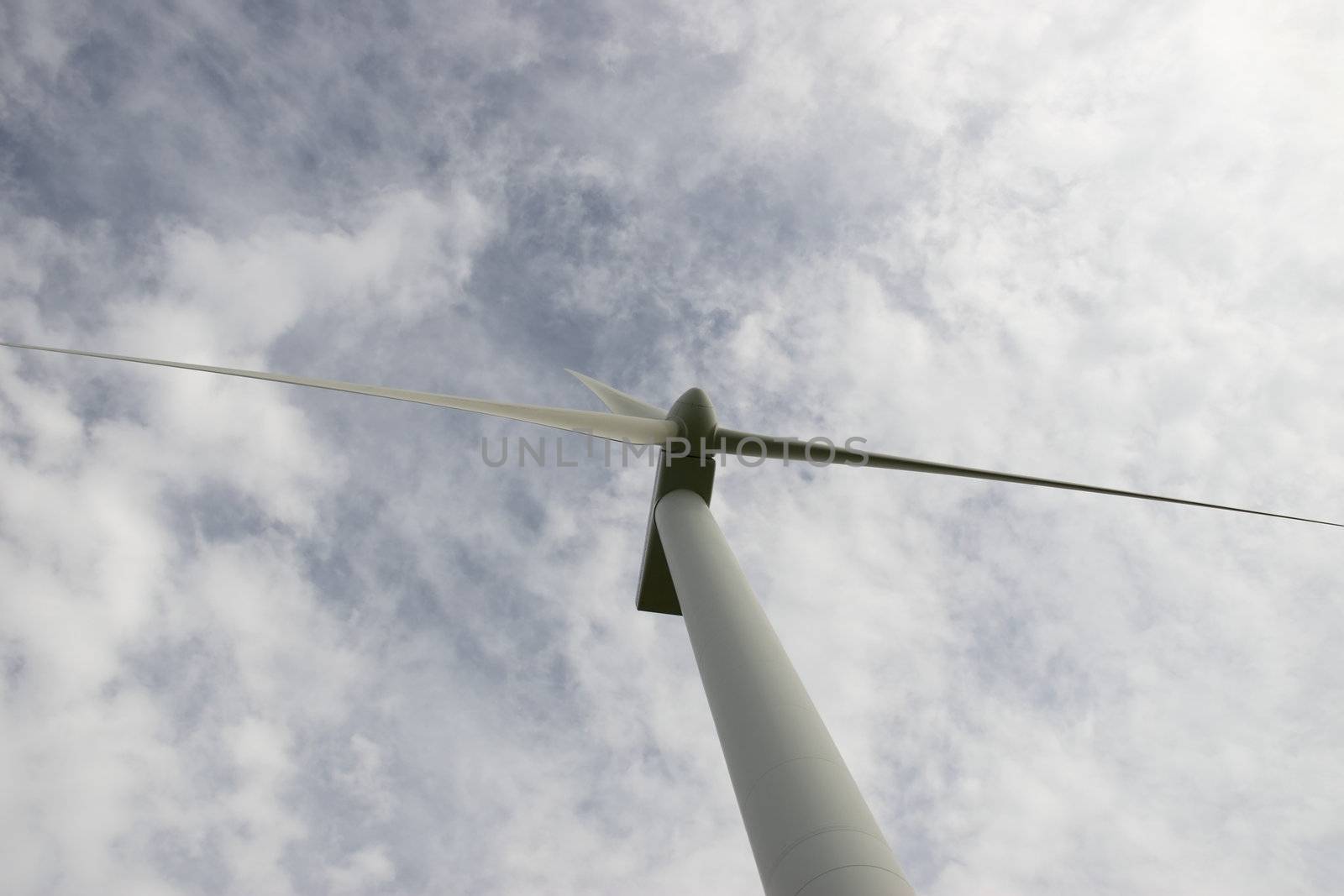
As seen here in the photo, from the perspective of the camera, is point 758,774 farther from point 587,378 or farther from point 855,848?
point 587,378

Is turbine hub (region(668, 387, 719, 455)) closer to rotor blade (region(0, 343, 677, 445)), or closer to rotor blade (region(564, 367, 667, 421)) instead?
rotor blade (region(0, 343, 677, 445))

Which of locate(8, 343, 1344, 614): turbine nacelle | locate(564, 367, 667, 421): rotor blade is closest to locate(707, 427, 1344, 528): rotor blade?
locate(8, 343, 1344, 614): turbine nacelle

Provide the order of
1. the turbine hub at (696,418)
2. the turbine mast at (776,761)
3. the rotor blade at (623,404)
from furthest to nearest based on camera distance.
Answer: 1. the rotor blade at (623,404)
2. the turbine hub at (696,418)
3. the turbine mast at (776,761)

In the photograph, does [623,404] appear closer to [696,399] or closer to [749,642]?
[696,399]

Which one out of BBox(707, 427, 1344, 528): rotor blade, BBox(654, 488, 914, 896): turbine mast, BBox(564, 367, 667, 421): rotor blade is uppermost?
BBox(564, 367, 667, 421): rotor blade

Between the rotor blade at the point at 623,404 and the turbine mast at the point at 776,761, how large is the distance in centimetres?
819

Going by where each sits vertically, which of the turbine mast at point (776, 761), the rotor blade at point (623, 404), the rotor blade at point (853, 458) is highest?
the rotor blade at point (623, 404)

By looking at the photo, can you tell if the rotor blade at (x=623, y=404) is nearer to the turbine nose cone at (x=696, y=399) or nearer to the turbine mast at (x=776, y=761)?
the turbine nose cone at (x=696, y=399)

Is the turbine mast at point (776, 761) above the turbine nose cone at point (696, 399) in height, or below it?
below

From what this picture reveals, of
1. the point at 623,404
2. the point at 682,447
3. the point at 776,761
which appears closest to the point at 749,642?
the point at 776,761

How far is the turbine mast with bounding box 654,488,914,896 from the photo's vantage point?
338 inches

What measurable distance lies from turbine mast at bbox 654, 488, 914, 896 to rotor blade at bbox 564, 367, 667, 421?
322 inches


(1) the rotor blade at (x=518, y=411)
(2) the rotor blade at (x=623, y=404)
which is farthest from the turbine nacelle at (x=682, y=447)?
(2) the rotor blade at (x=623, y=404)

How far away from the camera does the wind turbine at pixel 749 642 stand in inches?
348
